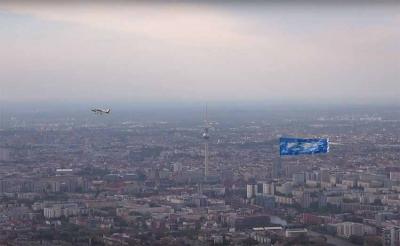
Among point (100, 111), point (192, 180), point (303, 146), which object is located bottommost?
point (192, 180)

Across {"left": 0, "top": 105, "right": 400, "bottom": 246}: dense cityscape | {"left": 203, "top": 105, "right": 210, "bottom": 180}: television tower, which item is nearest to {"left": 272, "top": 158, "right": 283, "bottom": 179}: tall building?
{"left": 0, "top": 105, "right": 400, "bottom": 246}: dense cityscape

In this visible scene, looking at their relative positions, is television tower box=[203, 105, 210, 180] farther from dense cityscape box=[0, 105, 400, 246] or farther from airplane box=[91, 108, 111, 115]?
airplane box=[91, 108, 111, 115]

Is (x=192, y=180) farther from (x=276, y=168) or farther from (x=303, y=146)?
(x=303, y=146)

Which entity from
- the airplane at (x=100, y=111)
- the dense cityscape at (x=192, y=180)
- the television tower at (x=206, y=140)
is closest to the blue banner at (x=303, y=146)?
the dense cityscape at (x=192, y=180)


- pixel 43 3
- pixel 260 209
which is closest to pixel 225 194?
pixel 260 209

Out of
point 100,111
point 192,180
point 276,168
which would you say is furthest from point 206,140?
point 100,111
